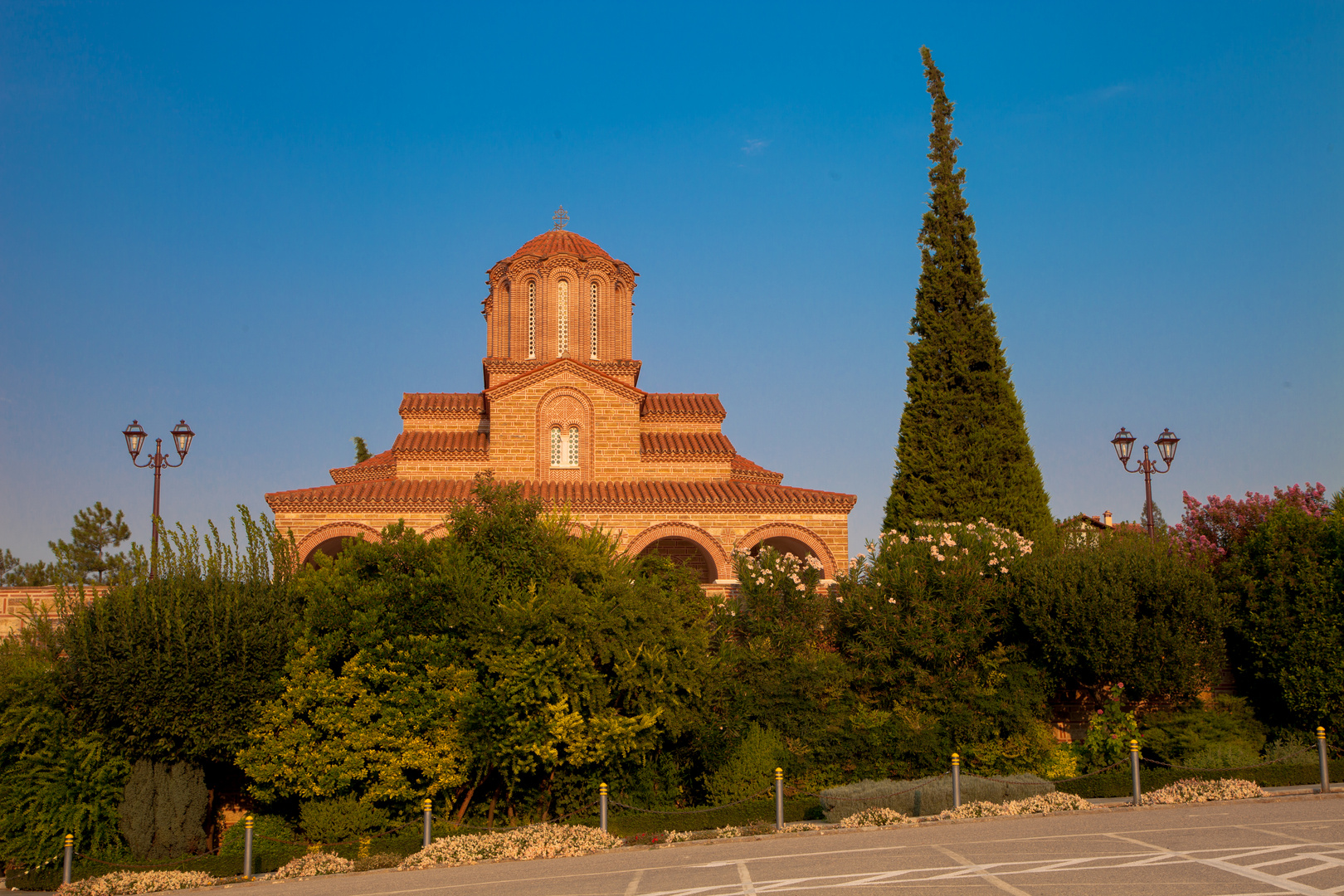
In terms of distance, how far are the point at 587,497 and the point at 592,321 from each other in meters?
6.33

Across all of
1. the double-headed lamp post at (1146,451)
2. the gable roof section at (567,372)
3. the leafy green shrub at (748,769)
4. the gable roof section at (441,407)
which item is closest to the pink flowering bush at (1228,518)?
the double-headed lamp post at (1146,451)

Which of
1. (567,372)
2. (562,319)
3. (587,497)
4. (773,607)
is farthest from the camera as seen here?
(562,319)

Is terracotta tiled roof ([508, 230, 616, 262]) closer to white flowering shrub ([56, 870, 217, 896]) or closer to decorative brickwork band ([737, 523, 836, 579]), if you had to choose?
decorative brickwork band ([737, 523, 836, 579])

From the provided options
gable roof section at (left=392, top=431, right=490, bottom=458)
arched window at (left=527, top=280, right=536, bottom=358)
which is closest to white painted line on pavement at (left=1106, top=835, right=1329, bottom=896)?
gable roof section at (left=392, top=431, right=490, bottom=458)

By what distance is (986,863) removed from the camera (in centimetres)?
1002

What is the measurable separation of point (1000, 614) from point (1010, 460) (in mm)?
4177

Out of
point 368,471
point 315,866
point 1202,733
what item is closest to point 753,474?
point 368,471

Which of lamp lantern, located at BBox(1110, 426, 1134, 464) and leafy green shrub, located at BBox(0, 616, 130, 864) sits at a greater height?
lamp lantern, located at BBox(1110, 426, 1134, 464)

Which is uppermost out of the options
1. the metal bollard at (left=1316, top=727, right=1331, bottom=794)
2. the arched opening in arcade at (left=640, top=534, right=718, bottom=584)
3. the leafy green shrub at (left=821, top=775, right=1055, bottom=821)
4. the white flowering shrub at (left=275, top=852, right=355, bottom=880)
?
the arched opening in arcade at (left=640, top=534, right=718, bottom=584)

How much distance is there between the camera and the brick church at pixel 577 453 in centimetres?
2339

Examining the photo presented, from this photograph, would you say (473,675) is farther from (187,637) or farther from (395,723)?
(187,637)

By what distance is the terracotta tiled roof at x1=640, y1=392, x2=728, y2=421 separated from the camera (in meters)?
27.6

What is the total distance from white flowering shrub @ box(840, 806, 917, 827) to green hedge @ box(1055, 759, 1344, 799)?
275 centimetres

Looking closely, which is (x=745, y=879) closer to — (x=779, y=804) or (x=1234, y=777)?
(x=779, y=804)
